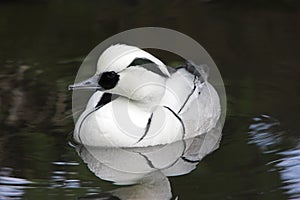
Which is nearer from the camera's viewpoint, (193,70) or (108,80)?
(108,80)

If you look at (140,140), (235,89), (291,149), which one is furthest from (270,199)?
(235,89)

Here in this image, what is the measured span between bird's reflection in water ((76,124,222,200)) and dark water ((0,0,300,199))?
0.06 m

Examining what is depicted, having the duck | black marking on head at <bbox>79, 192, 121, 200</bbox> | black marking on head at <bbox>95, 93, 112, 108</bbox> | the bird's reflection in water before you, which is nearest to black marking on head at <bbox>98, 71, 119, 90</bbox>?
the duck

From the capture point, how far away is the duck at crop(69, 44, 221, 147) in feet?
13.3

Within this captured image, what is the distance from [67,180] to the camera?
368cm

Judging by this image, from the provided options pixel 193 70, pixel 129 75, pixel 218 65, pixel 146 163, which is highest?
pixel 129 75

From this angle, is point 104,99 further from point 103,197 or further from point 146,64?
point 103,197

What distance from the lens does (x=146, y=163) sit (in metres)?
4.00

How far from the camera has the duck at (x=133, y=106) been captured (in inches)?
160

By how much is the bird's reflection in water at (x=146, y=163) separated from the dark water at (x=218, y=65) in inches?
2.5

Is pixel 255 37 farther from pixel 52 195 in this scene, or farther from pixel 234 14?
pixel 52 195

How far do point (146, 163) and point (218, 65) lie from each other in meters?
1.62

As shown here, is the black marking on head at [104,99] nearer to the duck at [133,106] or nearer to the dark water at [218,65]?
the duck at [133,106]

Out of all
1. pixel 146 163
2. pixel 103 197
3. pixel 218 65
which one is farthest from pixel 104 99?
pixel 218 65
